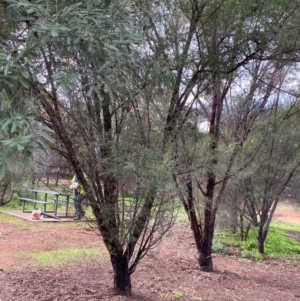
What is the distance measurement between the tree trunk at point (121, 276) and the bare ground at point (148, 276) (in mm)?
99

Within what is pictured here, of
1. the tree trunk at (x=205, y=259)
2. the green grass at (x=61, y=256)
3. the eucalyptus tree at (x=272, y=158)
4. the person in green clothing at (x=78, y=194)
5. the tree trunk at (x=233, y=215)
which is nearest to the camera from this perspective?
the person in green clothing at (x=78, y=194)

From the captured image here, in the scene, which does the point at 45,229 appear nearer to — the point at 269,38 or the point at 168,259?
the point at 168,259

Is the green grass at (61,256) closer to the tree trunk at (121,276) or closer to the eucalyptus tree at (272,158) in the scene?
the tree trunk at (121,276)

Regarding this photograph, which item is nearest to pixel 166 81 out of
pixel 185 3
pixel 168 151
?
pixel 168 151

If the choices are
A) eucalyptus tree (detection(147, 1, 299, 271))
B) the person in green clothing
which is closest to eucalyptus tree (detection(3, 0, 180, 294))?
the person in green clothing

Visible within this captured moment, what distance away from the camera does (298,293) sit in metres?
5.09

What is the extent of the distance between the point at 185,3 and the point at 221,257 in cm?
474

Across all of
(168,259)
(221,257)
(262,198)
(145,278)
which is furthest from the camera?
(262,198)

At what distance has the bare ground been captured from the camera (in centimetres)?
418

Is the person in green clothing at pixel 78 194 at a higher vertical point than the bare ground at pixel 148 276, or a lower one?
higher

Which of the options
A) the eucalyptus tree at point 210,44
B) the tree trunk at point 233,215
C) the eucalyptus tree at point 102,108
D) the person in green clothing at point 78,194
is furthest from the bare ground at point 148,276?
the eucalyptus tree at point 210,44

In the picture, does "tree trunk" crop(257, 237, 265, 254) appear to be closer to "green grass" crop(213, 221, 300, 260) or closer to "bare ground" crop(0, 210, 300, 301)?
"green grass" crop(213, 221, 300, 260)

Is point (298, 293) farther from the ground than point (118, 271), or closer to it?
closer to it

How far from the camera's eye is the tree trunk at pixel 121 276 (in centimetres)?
402
